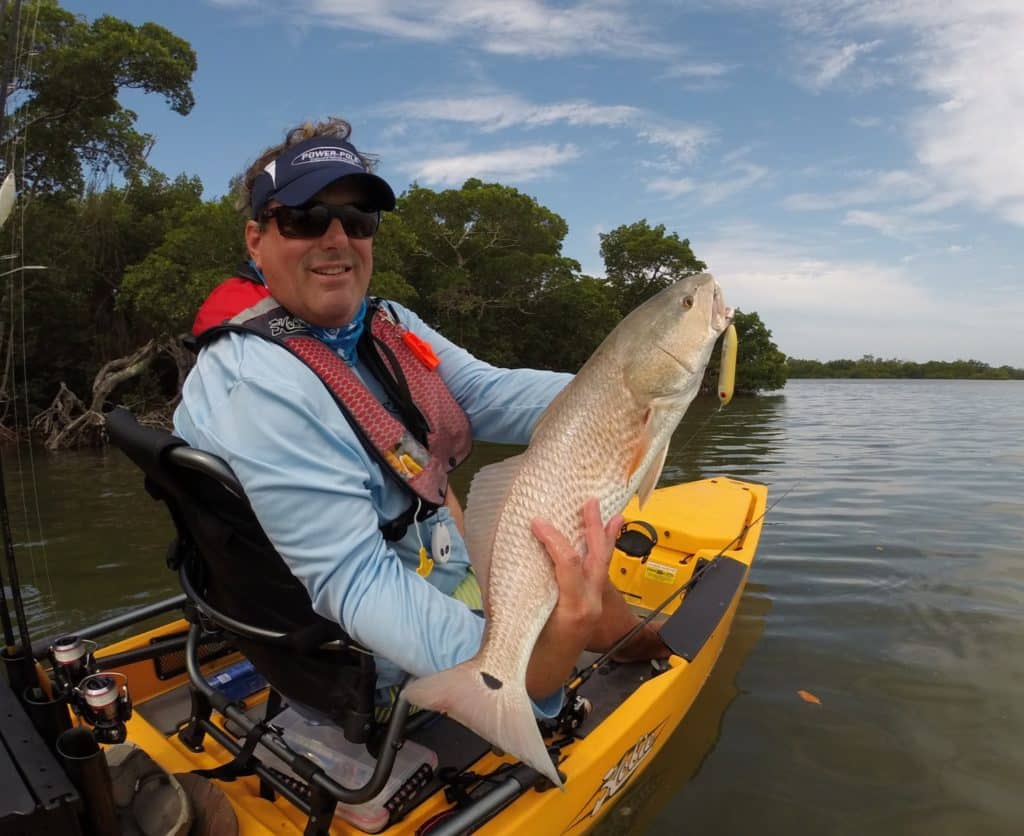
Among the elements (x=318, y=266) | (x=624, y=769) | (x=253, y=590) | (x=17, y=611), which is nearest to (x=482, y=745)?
(x=624, y=769)

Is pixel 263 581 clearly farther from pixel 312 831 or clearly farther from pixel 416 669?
pixel 312 831

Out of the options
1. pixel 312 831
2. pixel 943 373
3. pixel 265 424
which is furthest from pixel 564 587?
pixel 943 373

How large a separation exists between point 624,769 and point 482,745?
2.68 ft

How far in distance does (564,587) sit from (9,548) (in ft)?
5.62

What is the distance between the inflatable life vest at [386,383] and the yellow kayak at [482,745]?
35.5 inches

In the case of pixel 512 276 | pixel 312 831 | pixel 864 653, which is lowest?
pixel 864 653

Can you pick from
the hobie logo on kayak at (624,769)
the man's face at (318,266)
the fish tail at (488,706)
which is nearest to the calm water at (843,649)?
the hobie logo on kayak at (624,769)

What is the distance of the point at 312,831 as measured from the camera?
2084 mm

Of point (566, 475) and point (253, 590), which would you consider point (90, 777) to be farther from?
point (566, 475)

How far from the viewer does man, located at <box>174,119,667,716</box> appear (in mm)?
1717

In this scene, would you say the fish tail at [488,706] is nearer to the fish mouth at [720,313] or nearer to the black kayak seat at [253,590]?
the black kayak seat at [253,590]

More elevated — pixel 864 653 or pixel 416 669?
pixel 416 669

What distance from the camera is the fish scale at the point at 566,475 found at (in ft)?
5.29

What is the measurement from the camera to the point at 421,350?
2.63m
